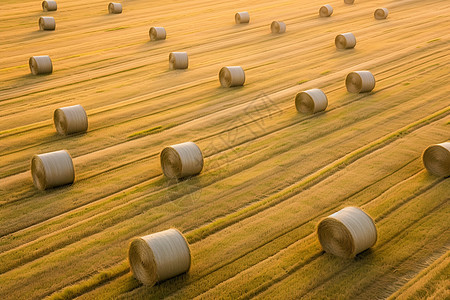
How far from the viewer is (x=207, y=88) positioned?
10.8 metres

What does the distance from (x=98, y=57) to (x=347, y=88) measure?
646 cm

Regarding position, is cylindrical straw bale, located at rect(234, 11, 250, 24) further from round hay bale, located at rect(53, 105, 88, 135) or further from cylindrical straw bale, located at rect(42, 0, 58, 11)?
round hay bale, located at rect(53, 105, 88, 135)

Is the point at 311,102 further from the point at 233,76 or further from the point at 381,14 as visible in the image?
the point at 381,14

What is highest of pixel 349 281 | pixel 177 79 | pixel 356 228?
pixel 177 79

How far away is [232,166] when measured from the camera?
7.32 meters

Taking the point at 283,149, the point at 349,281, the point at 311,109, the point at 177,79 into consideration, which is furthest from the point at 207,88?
the point at 349,281

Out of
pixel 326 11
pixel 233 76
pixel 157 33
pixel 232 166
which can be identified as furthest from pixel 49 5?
pixel 232 166

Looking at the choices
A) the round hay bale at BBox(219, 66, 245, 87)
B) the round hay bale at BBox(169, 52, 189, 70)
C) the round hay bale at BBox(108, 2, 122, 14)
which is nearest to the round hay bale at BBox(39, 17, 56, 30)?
the round hay bale at BBox(108, 2, 122, 14)

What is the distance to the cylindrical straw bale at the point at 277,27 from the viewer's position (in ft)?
49.6

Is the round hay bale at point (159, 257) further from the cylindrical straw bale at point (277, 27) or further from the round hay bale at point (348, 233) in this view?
the cylindrical straw bale at point (277, 27)

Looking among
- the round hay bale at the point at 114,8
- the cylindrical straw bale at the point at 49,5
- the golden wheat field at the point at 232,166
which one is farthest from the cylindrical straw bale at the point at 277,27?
the cylindrical straw bale at the point at 49,5

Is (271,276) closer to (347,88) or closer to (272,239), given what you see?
(272,239)

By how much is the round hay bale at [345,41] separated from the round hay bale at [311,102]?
4380mm

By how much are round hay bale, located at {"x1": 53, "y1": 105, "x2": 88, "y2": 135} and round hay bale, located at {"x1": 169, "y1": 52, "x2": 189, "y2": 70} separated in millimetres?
3886
